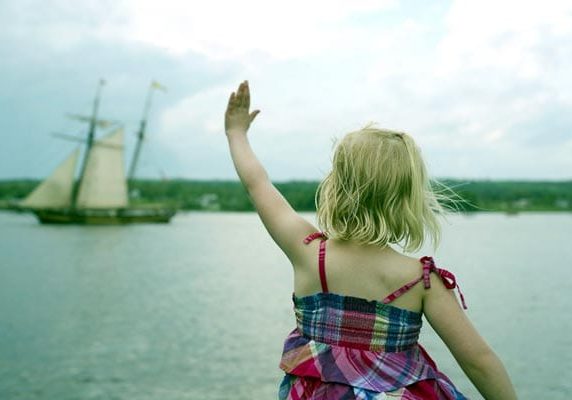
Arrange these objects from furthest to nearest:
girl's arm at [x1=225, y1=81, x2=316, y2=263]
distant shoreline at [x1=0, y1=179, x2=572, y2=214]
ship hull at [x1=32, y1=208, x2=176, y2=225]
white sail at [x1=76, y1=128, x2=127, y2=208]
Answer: distant shoreline at [x1=0, y1=179, x2=572, y2=214] < ship hull at [x1=32, y1=208, x2=176, y2=225] < white sail at [x1=76, y1=128, x2=127, y2=208] < girl's arm at [x1=225, y1=81, x2=316, y2=263]

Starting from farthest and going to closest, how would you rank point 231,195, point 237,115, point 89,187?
point 231,195 < point 89,187 < point 237,115

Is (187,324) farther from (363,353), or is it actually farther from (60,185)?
(60,185)

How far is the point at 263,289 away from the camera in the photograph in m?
32.5

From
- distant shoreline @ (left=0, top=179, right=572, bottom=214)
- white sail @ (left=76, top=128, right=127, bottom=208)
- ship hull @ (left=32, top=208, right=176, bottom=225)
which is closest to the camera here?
white sail @ (left=76, top=128, right=127, bottom=208)

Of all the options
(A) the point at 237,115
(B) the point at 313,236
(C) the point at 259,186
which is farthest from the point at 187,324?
(B) the point at 313,236

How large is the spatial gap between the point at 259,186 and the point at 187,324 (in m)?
20.0

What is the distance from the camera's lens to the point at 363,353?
1.77 metres

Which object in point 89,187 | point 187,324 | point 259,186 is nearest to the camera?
A: point 259,186

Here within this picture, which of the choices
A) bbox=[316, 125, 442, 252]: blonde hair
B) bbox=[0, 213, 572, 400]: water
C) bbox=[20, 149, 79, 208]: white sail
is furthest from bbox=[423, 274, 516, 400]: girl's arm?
bbox=[20, 149, 79, 208]: white sail

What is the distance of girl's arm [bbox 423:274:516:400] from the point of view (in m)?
1.74

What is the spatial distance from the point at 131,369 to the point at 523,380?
7.10 meters

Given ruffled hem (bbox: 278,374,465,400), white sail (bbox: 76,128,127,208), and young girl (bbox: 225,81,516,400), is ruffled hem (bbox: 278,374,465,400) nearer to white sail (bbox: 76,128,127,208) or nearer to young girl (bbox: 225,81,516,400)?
young girl (bbox: 225,81,516,400)

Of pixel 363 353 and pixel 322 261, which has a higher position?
pixel 322 261

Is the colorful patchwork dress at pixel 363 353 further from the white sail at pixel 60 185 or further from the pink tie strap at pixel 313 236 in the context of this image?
the white sail at pixel 60 185
